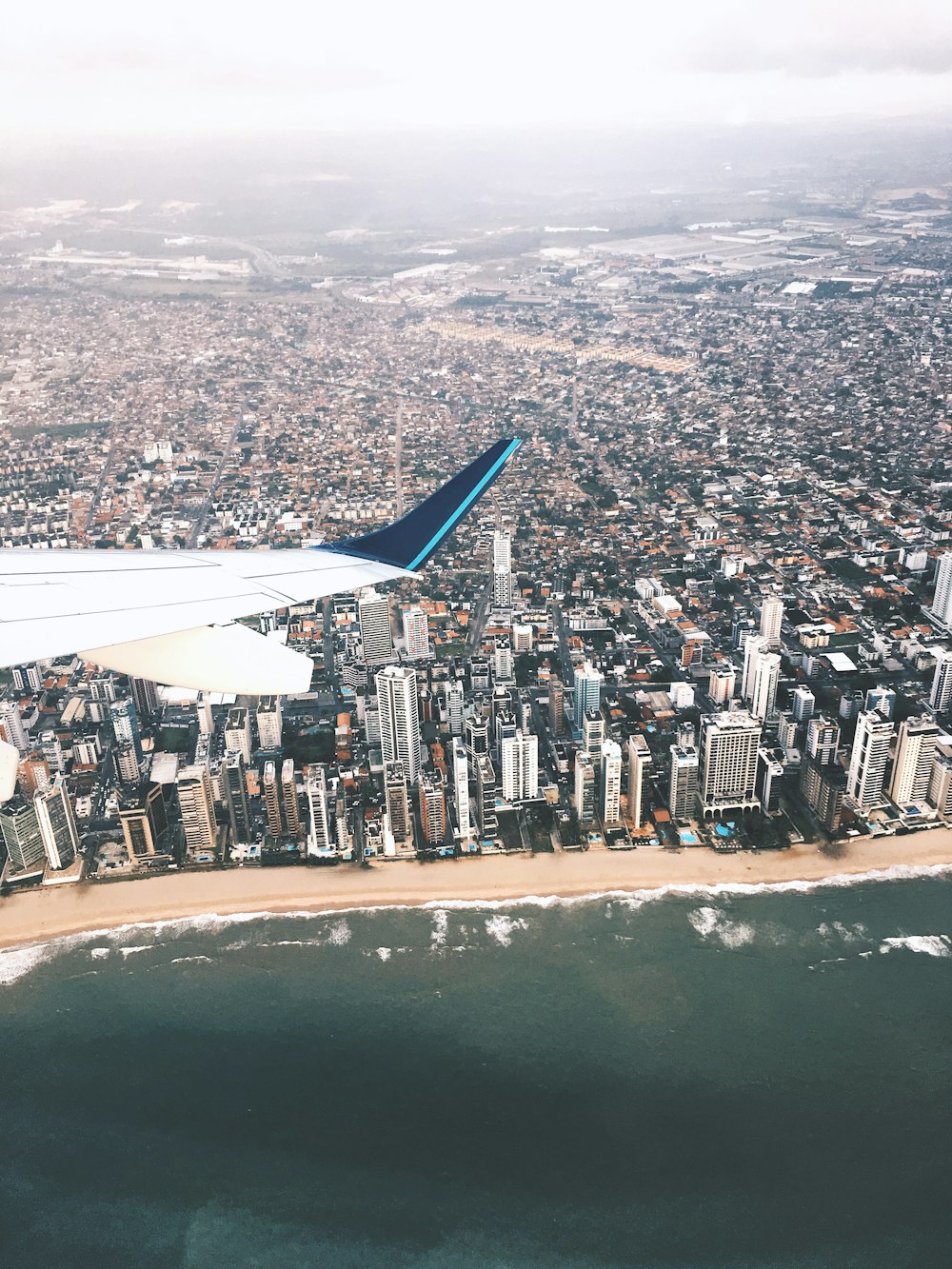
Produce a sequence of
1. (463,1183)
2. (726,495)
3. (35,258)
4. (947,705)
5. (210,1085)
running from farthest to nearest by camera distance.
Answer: (35,258), (726,495), (947,705), (210,1085), (463,1183)

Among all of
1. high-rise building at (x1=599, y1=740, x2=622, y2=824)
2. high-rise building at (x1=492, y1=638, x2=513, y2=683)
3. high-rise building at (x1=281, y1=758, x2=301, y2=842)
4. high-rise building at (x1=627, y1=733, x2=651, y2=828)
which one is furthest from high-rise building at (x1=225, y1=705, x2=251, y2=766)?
high-rise building at (x1=627, y1=733, x2=651, y2=828)

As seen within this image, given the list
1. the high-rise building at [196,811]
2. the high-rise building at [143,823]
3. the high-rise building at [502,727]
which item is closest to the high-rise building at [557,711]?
the high-rise building at [502,727]

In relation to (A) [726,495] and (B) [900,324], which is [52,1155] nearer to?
(A) [726,495]

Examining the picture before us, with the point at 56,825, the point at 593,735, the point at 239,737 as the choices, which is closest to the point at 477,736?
the point at 593,735

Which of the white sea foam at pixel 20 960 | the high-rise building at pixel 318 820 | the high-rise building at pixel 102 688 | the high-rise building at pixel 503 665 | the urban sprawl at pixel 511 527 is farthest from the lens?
the high-rise building at pixel 503 665

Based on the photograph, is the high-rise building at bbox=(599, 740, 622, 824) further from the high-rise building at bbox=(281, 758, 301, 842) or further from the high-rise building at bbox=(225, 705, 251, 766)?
the high-rise building at bbox=(225, 705, 251, 766)

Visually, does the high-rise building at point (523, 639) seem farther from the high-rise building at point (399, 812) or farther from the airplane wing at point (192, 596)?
the airplane wing at point (192, 596)

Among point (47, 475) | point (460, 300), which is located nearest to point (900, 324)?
point (460, 300)
